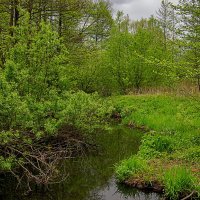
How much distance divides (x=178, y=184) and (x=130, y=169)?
6.28ft

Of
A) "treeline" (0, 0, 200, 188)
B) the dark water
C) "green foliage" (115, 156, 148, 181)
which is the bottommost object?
the dark water

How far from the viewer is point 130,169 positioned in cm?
1053

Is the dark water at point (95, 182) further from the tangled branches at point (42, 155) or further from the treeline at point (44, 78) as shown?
the treeline at point (44, 78)

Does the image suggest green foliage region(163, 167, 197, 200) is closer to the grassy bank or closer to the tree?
the grassy bank

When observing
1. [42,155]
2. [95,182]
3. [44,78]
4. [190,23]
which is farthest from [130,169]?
[190,23]

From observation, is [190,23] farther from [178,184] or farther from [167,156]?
[178,184]

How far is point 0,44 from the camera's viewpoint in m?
15.1

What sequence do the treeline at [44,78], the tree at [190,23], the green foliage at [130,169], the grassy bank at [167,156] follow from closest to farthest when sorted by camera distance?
the grassy bank at [167,156], the treeline at [44,78], the green foliage at [130,169], the tree at [190,23]

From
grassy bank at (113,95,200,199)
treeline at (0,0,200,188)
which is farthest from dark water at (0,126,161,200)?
treeline at (0,0,200,188)

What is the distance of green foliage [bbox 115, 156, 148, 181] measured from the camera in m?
10.3

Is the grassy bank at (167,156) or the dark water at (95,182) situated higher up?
the grassy bank at (167,156)

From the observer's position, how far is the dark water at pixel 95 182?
9.38 meters

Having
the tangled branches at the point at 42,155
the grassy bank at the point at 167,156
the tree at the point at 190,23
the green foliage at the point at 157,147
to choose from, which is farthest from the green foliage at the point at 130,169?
the tree at the point at 190,23

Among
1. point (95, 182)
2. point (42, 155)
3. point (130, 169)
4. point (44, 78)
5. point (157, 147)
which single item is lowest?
point (95, 182)
